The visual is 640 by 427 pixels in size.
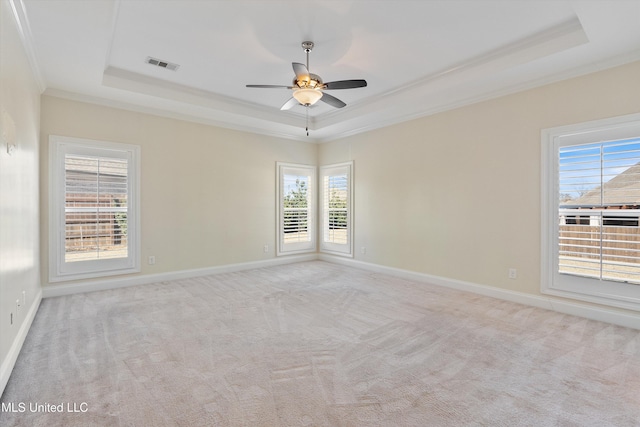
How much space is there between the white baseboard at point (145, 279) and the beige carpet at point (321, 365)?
0.31 m

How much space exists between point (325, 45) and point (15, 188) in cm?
317

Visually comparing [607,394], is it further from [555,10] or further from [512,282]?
[555,10]

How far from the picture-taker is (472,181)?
14.7 ft

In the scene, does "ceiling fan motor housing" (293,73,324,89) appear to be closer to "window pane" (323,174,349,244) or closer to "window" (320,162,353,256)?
"window" (320,162,353,256)

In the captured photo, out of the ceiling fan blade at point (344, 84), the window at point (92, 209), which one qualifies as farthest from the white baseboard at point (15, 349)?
the ceiling fan blade at point (344, 84)

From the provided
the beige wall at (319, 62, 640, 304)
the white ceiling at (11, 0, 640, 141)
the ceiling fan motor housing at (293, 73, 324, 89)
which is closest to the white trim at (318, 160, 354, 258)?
the beige wall at (319, 62, 640, 304)

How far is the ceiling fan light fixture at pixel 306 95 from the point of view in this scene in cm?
338

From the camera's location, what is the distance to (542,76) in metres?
3.67

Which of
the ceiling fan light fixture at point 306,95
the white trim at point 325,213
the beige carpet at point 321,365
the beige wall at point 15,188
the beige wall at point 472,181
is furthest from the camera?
the white trim at point 325,213

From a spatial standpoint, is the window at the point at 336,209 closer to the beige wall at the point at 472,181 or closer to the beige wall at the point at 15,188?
the beige wall at the point at 472,181

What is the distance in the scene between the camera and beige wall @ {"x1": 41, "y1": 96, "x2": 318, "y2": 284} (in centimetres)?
445

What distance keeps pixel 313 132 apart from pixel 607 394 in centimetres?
557

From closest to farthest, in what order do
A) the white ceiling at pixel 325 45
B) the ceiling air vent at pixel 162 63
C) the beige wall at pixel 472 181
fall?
the white ceiling at pixel 325 45
the beige wall at pixel 472 181
the ceiling air vent at pixel 162 63

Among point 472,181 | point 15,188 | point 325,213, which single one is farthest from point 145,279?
point 472,181
